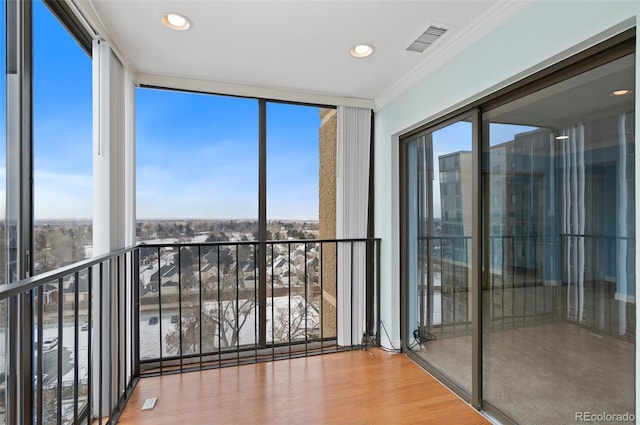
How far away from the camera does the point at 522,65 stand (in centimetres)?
164

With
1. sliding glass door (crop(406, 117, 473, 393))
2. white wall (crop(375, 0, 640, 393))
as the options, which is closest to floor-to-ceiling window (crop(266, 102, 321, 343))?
white wall (crop(375, 0, 640, 393))

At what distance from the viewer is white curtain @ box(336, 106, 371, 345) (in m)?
3.04

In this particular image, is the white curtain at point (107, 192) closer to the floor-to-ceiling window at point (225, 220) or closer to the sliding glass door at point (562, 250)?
the floor-to-ceiling window at point (225, 220)

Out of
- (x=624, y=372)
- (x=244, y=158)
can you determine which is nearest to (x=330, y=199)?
(x=244, y=158)

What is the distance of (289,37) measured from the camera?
6.63 ft

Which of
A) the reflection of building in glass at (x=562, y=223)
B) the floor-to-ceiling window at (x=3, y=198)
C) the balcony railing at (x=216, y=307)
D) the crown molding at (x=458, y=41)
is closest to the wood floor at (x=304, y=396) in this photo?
the balcony railing at (x=216, y=307)

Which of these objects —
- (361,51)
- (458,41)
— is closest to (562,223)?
(458,41)

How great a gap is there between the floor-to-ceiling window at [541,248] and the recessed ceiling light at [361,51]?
75 centimetres

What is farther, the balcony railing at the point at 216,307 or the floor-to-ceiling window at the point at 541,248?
the balcony railing at the point at 216,307

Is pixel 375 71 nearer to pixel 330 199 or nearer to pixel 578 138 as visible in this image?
pixel 330 199

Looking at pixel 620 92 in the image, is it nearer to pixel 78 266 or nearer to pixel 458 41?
pixel 458 41

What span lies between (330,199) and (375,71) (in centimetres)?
119

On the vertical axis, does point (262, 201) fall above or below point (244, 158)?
below

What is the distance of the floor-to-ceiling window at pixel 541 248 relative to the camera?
1385 mm
